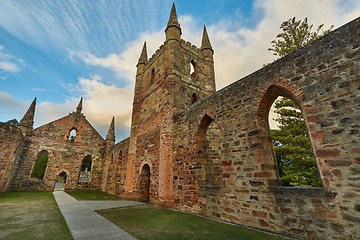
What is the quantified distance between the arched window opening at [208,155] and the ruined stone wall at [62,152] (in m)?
15.8

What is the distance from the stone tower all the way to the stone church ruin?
8cm

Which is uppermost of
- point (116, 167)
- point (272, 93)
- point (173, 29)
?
point (173, 29)

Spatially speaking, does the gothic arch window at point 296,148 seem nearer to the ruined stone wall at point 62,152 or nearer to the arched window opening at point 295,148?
the arched window opening at point 295,148

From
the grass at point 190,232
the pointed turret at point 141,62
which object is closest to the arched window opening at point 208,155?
the grass at point 190,232

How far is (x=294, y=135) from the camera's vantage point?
37.3 feet

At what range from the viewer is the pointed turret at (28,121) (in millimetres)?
17344

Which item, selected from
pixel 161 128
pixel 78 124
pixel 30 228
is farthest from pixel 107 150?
pixel 30 228

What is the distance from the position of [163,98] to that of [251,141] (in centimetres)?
695

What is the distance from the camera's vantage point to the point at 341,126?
3893 mm

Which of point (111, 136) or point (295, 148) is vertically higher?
point (111, 136)

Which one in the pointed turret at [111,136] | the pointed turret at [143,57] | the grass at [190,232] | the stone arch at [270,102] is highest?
the pointed turret at [143,57]

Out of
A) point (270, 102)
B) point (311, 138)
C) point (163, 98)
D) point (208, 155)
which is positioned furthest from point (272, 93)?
point (163, 98)

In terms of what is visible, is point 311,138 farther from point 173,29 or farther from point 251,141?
point 173,29

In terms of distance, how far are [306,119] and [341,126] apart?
2.25 ft
